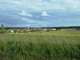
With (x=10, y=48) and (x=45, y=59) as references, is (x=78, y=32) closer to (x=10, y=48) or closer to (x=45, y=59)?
(x=45, y=59)

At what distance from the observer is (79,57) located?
4.81m

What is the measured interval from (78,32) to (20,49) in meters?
9.87

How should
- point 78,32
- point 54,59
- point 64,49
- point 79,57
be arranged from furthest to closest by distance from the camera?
point 78,32 < point 64,49 < point 79,57 < point 54,59

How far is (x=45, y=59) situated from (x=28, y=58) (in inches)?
Result: 40.0

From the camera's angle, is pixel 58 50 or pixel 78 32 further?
pixel 78 32

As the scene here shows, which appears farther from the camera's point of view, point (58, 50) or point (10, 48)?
point (10, 48)

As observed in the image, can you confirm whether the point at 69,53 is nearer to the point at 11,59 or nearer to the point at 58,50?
the point at 58,50

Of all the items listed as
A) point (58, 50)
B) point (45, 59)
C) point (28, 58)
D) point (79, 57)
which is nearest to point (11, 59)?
point (28, 58)

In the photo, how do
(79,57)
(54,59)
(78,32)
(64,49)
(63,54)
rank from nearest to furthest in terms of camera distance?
(54,59)
(79,57)
(63,54)
(64,49)
(78,32)

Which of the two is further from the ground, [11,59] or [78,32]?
[78,32]

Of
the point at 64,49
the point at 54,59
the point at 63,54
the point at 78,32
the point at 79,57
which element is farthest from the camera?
the point at 78,32

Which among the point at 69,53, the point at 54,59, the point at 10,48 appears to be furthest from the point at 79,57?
the point at 10,48

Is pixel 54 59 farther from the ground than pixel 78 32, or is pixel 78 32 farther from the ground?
pixel 78 32

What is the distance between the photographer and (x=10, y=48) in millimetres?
5918
